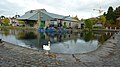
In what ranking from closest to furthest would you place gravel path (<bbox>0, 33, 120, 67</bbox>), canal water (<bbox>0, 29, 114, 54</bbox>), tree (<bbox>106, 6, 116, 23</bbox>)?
gravel path (<bbox>0, 33, 120, 67</bbox>), canal water (<bbox>0, 29, 114, 54</bbox>), tree (<bbox>106, 6, 116, 23</bbox>)

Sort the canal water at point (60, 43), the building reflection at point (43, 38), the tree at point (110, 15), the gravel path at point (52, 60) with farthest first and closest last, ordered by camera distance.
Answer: the tree at point (110, 15)
the building reflection at point (43, 38)
the canal water at point (60, 43)
the gravel path at point (52, 60)

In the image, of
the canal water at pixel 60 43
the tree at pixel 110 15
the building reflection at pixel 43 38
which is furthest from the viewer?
the tree at pixel 110 15

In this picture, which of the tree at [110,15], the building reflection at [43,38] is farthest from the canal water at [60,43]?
the tree at [110,15]

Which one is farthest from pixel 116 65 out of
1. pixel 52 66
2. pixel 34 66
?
pixel 34 66

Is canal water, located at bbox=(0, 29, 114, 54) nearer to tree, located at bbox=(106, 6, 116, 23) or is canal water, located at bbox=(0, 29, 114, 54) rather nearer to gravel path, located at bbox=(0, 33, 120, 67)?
gravel path, located at bbox=(0, 33, 120, 67)

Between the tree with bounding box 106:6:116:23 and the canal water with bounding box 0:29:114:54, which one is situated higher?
the tree with bounding box 106:6:116:23

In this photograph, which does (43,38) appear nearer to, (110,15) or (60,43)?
(60,43)

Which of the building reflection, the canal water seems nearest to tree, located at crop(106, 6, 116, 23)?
the building reflection

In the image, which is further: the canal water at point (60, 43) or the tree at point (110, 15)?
the tree at point (110, 15)

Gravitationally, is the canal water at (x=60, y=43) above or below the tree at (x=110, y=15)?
below

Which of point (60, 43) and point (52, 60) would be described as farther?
point (60, 43)

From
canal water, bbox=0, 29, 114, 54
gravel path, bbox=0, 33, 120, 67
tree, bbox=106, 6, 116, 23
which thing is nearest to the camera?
gravel path, bbox=0, 33, 120, 67

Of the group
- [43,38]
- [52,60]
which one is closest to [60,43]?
[43,38]

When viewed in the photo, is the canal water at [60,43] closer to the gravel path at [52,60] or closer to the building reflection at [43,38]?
the building reflection at [43,38]
